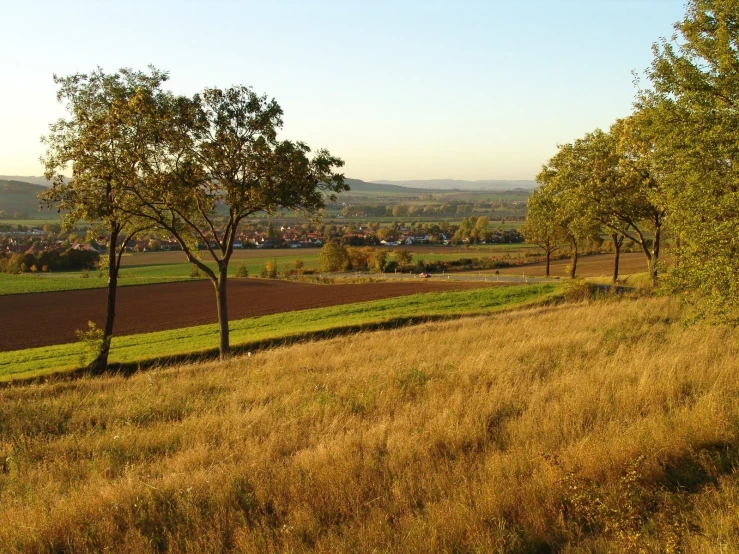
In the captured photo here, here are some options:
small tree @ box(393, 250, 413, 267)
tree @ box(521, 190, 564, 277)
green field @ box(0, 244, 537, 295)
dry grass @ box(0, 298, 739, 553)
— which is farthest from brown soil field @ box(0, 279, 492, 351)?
dry grass @ box(0, 298, 739, 553)

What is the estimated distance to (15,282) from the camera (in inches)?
2704

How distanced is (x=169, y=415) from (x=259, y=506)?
496 cm

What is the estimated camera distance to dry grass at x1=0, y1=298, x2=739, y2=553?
4.57 metres

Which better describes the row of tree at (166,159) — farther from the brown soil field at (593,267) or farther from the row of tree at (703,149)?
the brown soil field at (593,267)

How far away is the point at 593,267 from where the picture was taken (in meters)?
74.9

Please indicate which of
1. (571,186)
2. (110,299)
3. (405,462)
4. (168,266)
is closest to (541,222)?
(571,186)

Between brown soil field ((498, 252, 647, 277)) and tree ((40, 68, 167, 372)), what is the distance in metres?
56.0

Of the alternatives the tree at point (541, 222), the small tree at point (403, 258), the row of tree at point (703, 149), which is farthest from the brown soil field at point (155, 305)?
the row of tree at point (703, 149)

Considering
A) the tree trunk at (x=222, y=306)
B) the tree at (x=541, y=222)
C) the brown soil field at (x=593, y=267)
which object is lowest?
the brown soil field at (x=593, y=267)

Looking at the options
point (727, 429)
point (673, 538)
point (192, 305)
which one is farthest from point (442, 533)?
point (192, 305)

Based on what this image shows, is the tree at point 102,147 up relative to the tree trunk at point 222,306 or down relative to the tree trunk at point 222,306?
up

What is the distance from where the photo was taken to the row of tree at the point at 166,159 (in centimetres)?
1866

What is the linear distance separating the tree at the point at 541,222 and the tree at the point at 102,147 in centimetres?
2969

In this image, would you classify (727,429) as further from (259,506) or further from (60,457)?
(60,457)
